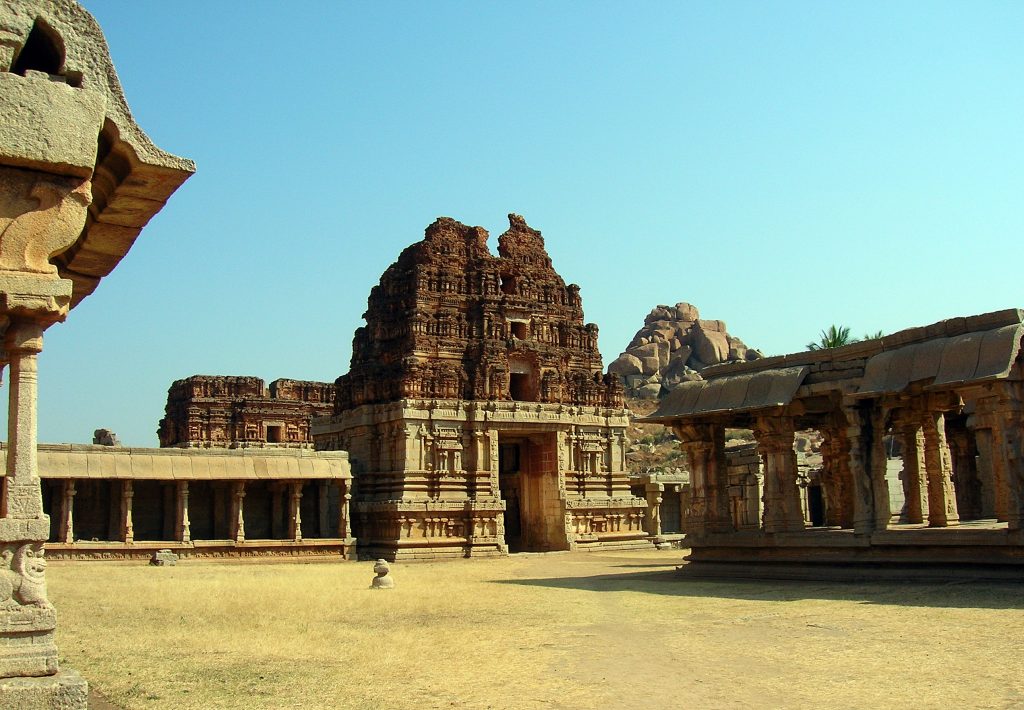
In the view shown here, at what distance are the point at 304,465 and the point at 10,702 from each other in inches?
947

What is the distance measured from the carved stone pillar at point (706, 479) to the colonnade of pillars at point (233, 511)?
1363 cm

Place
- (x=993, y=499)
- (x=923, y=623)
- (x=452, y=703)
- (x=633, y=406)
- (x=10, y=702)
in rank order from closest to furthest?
(x=10, y=702), (x=452, y=703), (x=923, y=623), (x=993, y=499), (x=633, y=406)

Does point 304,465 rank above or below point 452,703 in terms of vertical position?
above

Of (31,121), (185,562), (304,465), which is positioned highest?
(31,121)

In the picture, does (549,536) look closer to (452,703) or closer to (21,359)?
(452,703)

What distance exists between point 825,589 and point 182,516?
18.8 metres

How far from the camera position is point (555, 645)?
10.8 meters

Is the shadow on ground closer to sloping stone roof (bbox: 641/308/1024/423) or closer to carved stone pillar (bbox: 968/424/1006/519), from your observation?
sloping stone roof (bbox: 641/308/1024/423)

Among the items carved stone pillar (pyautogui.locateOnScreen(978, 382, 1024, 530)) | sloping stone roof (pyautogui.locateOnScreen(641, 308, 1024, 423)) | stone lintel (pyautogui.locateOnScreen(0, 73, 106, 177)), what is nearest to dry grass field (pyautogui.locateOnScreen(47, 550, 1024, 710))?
carved stone pillar (pyautogui.locateOnScreen(978, 382, 1024, 530))

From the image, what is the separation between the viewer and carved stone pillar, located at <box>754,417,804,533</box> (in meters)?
18.3

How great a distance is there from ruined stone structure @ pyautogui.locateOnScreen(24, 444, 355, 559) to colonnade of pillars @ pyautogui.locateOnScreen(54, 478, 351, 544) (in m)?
0.03

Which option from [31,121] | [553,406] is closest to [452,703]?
[31,121]

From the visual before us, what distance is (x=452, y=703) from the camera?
25.3 ft

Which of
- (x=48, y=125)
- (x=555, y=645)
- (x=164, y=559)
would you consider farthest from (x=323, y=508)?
(x=48, y=125)
